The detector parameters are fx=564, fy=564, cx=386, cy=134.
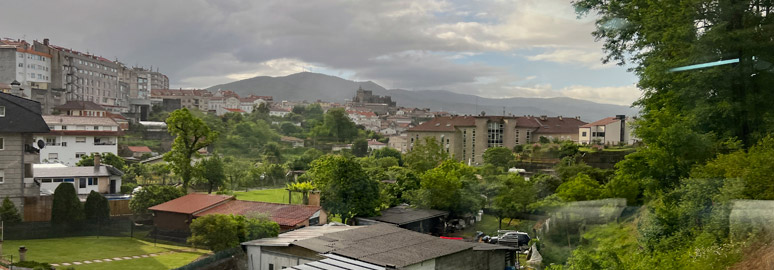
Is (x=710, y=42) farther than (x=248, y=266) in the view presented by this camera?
No

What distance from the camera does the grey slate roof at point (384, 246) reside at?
7.89 meters

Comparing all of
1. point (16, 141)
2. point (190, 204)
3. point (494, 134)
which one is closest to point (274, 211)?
point (190, 204)

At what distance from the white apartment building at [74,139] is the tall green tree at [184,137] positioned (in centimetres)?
877

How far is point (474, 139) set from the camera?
2961 cm

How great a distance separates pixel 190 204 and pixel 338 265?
22.1ft

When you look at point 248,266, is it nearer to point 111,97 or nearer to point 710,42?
point 710,42

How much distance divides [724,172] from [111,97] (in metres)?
49.9

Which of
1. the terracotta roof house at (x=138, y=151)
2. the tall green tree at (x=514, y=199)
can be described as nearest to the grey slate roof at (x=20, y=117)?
the tall green tree at (x=514, y=199)

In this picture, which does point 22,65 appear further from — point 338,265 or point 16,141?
point 338,265

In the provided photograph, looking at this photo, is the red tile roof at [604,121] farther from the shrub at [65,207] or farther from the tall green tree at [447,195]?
the shrub at [65,207]

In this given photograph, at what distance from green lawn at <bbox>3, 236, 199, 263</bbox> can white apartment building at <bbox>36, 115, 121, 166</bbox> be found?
11.3 metres

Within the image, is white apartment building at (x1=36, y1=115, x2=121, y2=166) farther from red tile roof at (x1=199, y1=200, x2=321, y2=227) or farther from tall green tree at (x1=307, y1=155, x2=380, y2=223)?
tall green tree at (x1=307, y1=155, x2=380, y2=223)

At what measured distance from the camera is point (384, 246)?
8.50m

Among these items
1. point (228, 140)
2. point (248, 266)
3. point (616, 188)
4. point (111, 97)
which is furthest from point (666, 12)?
point (111, 97)
